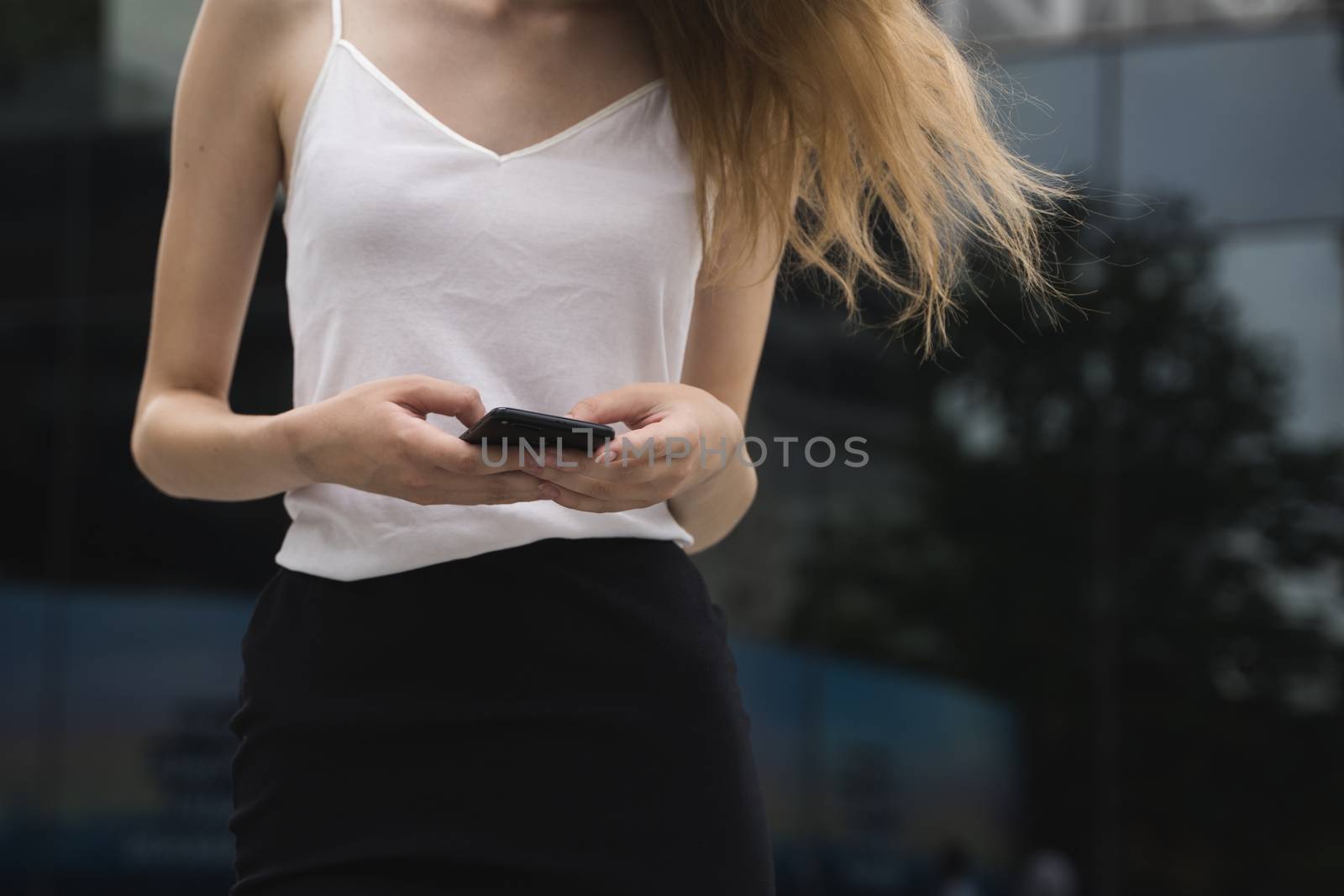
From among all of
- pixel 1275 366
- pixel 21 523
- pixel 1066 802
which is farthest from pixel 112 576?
pixel 1275 366

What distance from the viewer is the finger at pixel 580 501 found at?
3.62 feet

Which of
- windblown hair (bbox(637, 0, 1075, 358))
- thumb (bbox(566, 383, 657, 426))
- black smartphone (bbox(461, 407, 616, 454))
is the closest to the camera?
black smartphone (bbox(461, 407, 616, 454))

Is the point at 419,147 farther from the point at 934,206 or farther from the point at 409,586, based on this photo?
the point at 934,206

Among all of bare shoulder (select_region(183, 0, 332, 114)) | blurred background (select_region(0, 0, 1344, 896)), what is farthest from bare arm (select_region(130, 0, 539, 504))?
blurred background (select_region(0, 0, 1344, 896))

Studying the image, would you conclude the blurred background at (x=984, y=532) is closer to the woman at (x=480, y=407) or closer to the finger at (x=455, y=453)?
the woman at (x=480, y=407)

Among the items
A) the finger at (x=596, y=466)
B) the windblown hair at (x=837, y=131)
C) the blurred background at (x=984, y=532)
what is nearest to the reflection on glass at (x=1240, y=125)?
the blurred background at (x=984, y=532)

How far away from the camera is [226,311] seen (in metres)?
1.36

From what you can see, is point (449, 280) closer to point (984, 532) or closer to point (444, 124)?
point (444, 124)

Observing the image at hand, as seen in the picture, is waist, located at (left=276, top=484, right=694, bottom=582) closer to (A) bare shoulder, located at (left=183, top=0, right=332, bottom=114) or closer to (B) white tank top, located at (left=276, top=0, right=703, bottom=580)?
(B) white tank top, located at (left=276, top=0, right=703, bottom=580)

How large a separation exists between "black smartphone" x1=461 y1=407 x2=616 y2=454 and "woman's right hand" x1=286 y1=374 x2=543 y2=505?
0.02 metres

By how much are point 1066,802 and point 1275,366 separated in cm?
224

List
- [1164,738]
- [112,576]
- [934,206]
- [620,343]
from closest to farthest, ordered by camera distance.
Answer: [620,343] < [934,206] < [1164,738] < [112,576]

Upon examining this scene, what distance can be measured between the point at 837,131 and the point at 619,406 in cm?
45

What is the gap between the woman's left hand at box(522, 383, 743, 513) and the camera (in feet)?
3.54
